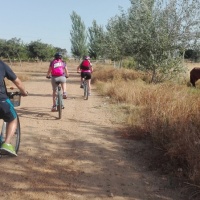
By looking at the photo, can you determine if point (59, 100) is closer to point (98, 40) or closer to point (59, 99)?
point (59, 99)

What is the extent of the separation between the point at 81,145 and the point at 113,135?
1.07 metres

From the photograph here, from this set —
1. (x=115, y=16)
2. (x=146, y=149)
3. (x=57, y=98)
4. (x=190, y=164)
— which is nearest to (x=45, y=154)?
(x=146, y=149)

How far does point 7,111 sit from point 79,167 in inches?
57.0

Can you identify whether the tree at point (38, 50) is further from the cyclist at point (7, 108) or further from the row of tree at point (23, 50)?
the cyclist at point (7, 108)

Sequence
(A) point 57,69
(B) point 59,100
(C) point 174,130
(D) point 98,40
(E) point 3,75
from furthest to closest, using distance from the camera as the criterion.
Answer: (D) point 98,40
(A) point 57,69
(B) point 59,100
(C) point 174,130
(E) point 3,75

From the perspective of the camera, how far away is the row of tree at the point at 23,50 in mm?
60562

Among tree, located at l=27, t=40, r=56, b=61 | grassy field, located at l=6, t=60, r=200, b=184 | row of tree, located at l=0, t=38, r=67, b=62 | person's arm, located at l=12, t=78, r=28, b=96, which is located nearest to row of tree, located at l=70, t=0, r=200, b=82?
grassy field, located at l=6, t=60, r=200, b=184

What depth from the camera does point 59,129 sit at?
744 cm

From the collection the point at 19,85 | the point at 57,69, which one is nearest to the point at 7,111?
the point at 19,85

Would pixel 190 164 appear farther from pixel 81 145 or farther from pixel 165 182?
pixel 81 145

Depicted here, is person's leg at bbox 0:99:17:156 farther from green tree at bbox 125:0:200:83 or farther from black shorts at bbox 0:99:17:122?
green tree at bbox 125:0:200:83

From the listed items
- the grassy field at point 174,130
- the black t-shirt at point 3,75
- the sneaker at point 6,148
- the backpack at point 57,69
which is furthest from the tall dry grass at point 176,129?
the black t-shirt at point 3,75

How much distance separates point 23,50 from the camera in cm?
6462

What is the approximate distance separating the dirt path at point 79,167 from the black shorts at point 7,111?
833mm
